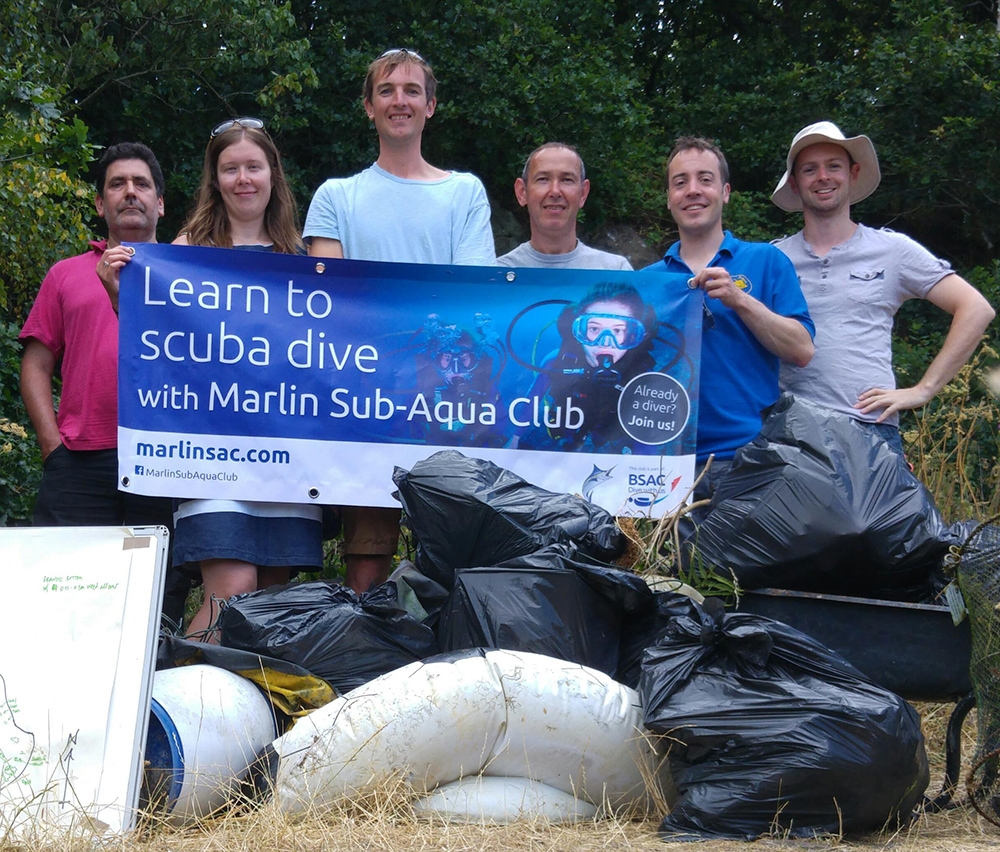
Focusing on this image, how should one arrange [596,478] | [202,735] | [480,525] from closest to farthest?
[202,735]
[480,525]
[596,478]

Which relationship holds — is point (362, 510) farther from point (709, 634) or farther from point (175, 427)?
point (709, 634)

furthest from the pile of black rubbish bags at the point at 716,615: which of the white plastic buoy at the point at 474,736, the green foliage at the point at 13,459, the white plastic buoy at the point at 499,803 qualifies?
the green foliage at the point at 13,459

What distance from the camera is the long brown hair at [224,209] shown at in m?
4.24

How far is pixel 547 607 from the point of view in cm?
319

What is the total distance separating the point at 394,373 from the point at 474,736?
1.68 m

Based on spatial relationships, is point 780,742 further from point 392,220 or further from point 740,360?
point 392,220

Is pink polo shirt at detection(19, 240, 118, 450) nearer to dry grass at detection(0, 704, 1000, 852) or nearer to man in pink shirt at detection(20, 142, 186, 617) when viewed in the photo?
man in pink shirt at detection(20, 142, 186, 617)

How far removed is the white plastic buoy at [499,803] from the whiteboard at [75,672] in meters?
0.76

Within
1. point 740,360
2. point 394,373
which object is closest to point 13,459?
point 394,373

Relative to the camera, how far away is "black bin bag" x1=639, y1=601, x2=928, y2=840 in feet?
8.95

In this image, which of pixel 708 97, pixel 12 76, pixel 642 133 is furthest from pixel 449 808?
pixel 708 97

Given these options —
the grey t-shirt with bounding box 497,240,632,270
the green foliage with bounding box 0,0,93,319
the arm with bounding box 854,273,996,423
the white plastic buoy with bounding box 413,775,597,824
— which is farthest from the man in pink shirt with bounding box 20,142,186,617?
the arm with bounding box 854,273,996,423

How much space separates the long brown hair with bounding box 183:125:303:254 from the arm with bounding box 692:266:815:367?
160 cm

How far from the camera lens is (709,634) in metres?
2.95
